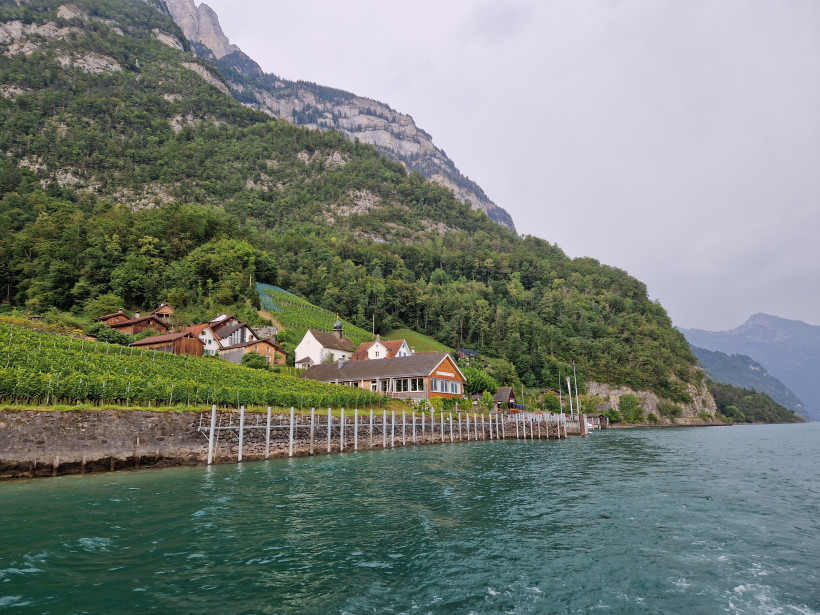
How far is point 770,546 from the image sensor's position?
1228 centimetres

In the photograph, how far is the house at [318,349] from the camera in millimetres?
76875

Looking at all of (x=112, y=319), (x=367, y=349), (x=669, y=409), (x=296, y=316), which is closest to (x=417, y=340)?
(x=296, y=316)

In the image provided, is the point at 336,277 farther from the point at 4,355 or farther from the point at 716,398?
the point at 716,398

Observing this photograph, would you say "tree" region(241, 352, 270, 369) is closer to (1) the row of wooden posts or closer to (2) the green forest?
(1) the row of wooden posts

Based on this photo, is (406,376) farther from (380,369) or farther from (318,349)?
Result: (318,349)

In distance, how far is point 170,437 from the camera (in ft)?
85.5

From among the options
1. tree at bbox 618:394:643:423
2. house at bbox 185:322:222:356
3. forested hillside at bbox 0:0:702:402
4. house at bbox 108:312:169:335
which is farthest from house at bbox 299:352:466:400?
tree at bbox 618:394:643:423

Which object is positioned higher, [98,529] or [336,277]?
[336,277]

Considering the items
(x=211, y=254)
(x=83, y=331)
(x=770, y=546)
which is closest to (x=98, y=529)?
(x=770, y=546)

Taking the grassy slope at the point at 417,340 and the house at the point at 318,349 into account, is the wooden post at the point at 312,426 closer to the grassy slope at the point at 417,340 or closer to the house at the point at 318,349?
the house at the point at 318,349

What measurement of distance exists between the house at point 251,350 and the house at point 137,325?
33.1ft

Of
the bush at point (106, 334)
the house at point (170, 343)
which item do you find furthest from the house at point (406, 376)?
the bush at point (106, 334)

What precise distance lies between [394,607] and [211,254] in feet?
295

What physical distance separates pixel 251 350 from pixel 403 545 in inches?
2377
